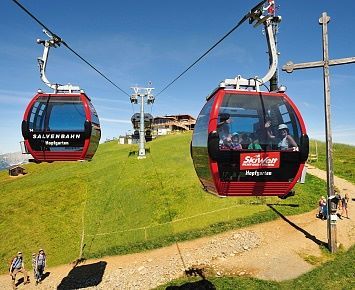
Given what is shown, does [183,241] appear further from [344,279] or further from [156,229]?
[344,279]

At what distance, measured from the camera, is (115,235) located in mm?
23703

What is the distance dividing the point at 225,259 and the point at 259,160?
452 inches

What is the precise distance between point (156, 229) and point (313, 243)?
32.7 feet

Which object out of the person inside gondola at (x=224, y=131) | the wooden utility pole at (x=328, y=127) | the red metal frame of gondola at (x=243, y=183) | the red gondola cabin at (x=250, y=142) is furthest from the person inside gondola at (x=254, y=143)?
the wooden utility pole at (x=328, y=127)

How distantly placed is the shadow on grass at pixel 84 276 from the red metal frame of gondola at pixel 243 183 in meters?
12.2

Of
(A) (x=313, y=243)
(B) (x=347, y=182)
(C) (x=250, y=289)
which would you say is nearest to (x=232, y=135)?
(C) (x=250, y=289)

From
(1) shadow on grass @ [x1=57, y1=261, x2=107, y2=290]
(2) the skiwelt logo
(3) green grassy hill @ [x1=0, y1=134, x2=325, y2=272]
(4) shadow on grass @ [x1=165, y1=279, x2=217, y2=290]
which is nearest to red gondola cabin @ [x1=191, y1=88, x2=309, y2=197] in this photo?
(2) the skiwelt logo

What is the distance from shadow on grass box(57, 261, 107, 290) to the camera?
18.1 meters

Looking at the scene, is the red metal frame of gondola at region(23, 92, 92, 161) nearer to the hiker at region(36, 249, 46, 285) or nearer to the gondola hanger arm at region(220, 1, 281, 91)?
the gondola hanger arm at region(220, 1, 281, 91)

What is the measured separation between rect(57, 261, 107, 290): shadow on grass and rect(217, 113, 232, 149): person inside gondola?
13.0 meters

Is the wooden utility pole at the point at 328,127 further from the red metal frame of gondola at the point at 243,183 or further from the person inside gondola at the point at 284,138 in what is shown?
the person inside gondola at the point at 284,138

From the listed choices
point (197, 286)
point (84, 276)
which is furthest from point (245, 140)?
→ point (84, 276)

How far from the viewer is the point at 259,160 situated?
8.31 meters

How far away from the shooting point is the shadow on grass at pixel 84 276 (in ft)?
59.5
